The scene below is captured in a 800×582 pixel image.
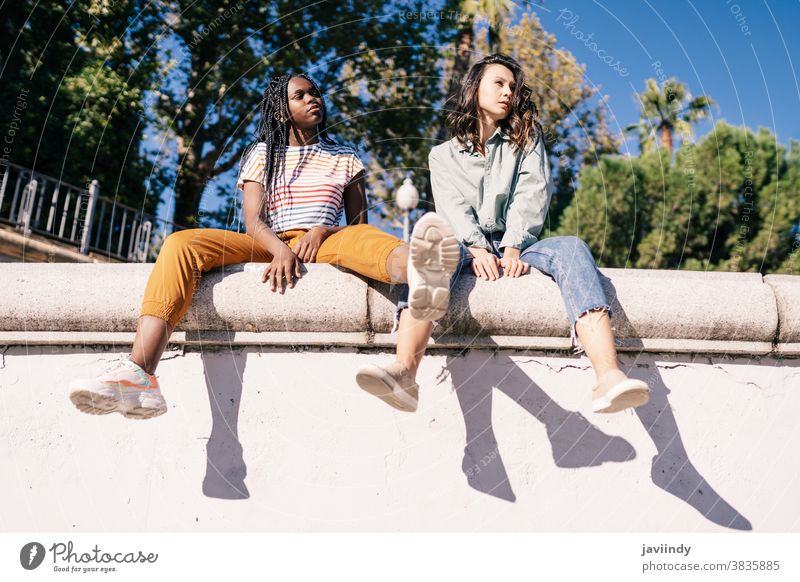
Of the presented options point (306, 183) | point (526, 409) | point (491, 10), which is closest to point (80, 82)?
point (491, 10)

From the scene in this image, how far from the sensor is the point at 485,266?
113 inches

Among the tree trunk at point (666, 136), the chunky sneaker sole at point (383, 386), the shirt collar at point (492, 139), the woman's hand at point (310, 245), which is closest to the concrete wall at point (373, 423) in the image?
the woman's hand at point (310, 245)

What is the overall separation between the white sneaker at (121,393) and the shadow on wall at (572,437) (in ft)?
3.61

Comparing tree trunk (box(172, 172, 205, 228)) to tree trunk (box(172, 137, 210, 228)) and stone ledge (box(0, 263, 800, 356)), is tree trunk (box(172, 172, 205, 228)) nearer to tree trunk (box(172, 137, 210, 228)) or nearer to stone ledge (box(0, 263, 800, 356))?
tree trunk (box(172, 137, 210, 228))

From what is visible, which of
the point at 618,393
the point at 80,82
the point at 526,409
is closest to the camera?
the point at 618,393

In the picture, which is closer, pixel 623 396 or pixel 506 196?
pixel 623 396

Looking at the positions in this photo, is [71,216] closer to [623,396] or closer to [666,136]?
[623,396]

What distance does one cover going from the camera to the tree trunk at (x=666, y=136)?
26.0 metres

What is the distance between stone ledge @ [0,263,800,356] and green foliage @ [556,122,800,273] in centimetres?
1725

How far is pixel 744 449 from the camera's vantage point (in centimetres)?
283

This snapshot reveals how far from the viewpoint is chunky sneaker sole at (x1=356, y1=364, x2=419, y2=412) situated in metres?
2.38

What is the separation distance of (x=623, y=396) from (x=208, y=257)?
1.61 metres

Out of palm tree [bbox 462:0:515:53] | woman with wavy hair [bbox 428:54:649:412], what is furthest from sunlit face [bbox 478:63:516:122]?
palm tree [bbox 462:0:515:53]

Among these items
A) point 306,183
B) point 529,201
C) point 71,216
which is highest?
point 529,201
